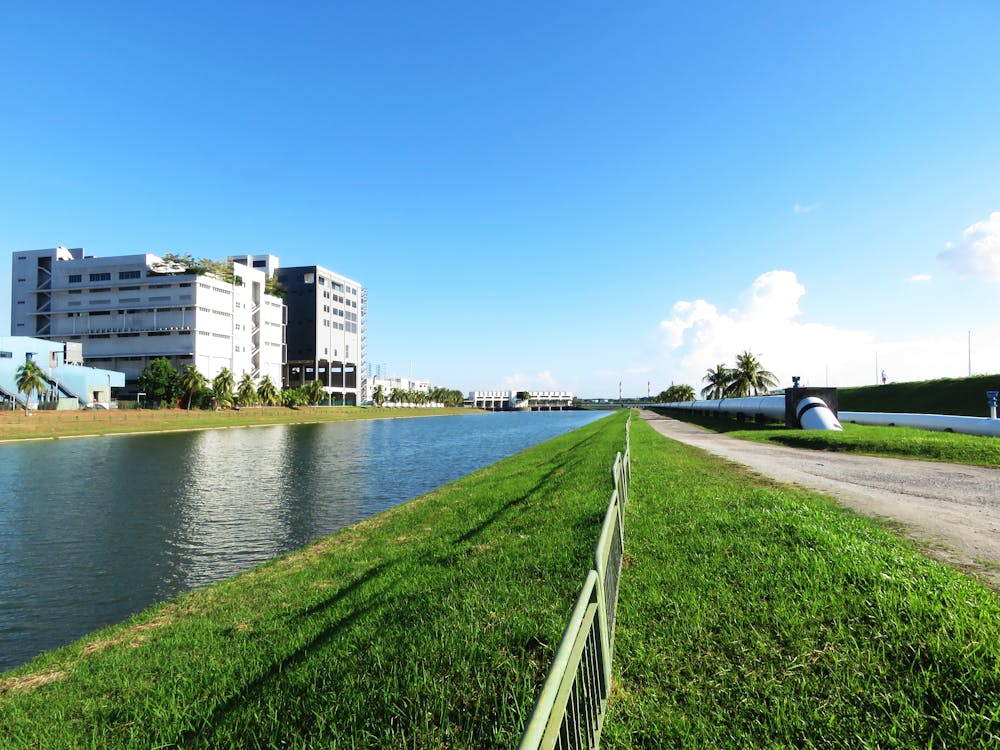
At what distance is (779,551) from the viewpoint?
22.2ft

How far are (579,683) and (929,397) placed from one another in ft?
194

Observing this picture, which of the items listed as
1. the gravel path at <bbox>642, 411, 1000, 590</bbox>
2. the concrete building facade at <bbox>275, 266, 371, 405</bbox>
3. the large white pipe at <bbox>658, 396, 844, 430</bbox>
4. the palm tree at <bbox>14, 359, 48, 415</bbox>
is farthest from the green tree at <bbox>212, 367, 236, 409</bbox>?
the gravel path at <bbox>642, 411, 1000, 590</bbox>

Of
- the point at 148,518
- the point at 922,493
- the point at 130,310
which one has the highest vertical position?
the point at 130,310

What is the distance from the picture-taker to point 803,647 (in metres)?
4.53

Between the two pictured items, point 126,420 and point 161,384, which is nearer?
point 126,420

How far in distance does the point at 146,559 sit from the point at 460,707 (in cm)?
1176

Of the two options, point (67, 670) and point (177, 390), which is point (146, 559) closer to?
point (67, 670)

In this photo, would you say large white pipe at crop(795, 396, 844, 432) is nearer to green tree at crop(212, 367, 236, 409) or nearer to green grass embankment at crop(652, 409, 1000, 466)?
green grass embankment at crop(652, 409, 1000, 466)

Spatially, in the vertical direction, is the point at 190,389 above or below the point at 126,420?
above

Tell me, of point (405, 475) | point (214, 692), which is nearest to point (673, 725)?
point (214, 692)

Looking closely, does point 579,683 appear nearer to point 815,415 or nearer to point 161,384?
point 815,415

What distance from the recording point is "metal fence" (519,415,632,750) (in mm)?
2176

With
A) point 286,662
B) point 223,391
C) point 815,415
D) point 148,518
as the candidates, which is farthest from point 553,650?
point 223,391

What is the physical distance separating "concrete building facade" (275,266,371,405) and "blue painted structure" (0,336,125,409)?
58.7m
